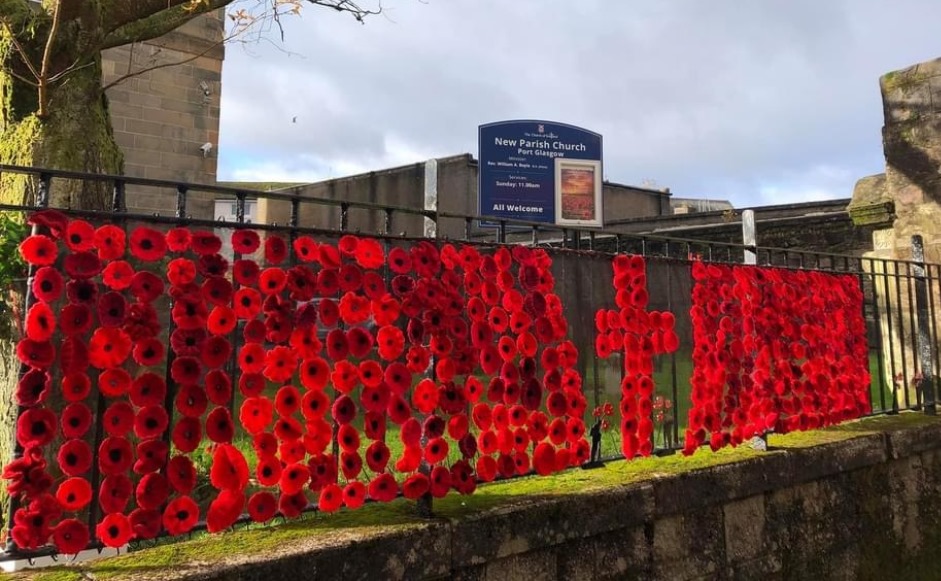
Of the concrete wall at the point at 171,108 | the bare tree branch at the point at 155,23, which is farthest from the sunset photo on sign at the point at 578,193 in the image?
the concrete wall at the point at 171,108

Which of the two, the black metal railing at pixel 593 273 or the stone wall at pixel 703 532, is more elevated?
the black metal railing at pixel 593 273

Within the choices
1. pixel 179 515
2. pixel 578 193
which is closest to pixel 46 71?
pixel 179 515

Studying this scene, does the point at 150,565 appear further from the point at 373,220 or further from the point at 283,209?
the point at 283,209

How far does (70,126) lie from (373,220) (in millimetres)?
18023

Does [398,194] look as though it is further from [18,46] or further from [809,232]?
[18,46]

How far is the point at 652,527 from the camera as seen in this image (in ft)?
10.3

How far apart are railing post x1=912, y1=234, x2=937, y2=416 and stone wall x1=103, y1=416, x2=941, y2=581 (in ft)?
1.91

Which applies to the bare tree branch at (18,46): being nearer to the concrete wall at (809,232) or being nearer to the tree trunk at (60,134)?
the tree trunk at (60,134)

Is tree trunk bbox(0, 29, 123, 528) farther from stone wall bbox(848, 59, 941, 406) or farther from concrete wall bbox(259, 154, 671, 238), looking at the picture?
concrete wall bbox(259, 154, 671, 238)

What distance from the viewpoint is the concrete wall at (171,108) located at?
10.5 metres

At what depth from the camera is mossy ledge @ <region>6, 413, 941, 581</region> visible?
215 centimetres

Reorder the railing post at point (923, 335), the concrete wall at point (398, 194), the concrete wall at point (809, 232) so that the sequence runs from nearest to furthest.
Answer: the railing post at point (923, 335) < the concrete wall at point (809, 232) < the concrete wall at point (398, 194)

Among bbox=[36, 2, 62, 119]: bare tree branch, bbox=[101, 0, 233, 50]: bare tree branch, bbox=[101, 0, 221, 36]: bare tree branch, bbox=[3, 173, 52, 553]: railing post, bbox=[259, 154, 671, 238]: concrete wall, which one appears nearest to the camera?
bbox=[3, 173, 52, 553]: railing post

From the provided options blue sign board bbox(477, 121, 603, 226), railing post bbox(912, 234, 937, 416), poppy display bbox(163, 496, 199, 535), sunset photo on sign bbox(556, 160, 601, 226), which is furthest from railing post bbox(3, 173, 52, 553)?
railing post bbox(912, 234, 937, 416)
